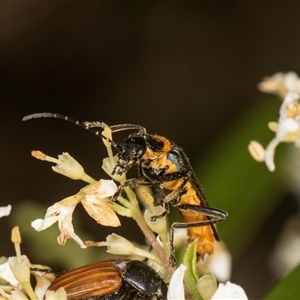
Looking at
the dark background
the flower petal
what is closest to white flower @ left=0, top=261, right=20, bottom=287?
the flower petal

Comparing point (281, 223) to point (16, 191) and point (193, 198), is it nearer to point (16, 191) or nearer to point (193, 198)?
point (16, 191)

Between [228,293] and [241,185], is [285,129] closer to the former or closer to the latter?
[228,293]

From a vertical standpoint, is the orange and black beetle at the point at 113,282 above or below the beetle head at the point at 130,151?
below

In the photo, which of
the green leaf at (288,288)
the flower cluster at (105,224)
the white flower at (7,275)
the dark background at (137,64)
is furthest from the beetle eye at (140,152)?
the dark background at (137,64)

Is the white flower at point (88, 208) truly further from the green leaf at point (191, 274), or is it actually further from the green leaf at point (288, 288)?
the green leaf at point (288, 288)

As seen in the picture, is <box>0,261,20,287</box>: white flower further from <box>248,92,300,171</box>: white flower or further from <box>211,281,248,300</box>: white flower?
<box>248,92,300,171</box>: white flower

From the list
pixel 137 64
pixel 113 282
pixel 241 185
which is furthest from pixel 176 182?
pixel 137 64
